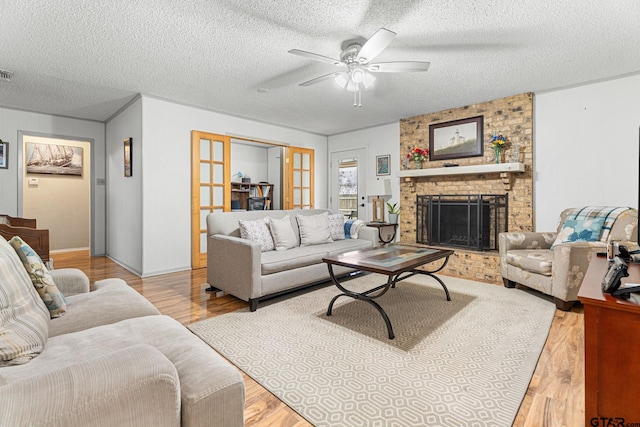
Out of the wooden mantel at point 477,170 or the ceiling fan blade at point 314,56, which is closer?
the ceiling fan blade at point 314,56

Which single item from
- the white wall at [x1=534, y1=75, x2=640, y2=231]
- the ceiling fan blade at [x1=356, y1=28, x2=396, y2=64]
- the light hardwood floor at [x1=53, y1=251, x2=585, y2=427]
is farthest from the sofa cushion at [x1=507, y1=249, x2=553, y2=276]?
the ceiling fan blade at [x1=356, y1=28, x2=396, y2=64]

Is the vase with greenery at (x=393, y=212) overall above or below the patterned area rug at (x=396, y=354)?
above

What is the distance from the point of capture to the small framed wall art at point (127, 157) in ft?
14.8

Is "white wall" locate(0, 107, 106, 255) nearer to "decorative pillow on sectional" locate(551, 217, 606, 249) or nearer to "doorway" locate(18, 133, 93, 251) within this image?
"doorway" locate(18, 133, 93, 251)

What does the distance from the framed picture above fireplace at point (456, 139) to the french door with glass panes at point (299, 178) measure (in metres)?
2.47

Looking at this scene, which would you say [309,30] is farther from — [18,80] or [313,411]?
[18,80]

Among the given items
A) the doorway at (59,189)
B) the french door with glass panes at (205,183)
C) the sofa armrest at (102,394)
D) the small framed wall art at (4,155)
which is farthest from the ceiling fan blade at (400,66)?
the doorway at (59,189)

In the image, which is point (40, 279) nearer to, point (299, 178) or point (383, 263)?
point (383, 263)

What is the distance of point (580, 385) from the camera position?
5.65ft

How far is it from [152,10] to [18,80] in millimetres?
2571

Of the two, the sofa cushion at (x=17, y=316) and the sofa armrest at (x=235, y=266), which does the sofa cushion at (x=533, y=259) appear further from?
the sofa cushion at (x=17, y=316)

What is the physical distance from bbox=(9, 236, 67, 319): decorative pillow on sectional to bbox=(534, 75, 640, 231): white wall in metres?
5.02

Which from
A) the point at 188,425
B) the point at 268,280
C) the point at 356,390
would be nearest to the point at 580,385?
the point at 356,390

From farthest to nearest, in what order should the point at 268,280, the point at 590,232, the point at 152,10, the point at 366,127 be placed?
the point at 366,127 < the point at 590,232 < the point at 268,280 < the point at 152,10
